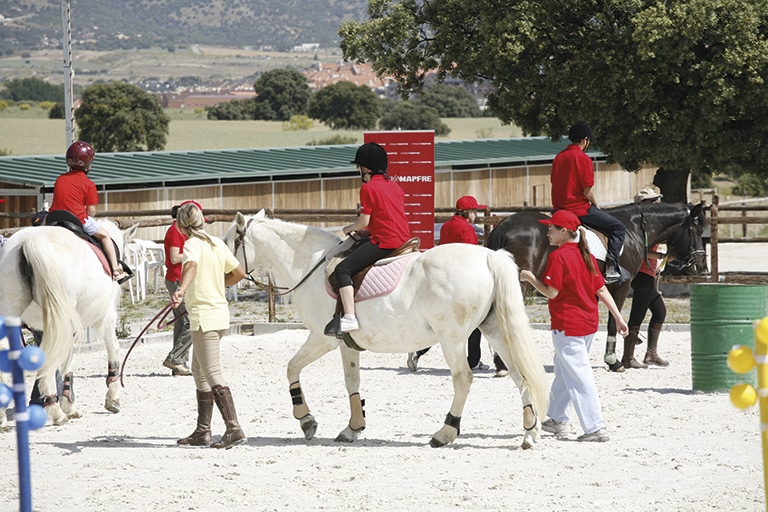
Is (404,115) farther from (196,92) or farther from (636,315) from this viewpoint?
(636,315)

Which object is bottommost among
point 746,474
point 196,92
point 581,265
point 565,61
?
point 746,474

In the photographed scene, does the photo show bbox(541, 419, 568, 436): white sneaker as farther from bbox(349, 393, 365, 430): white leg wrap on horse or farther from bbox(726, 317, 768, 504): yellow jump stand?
bbox(726, 317, 768, 504): yellow jump stand

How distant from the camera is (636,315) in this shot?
1279 centimetres

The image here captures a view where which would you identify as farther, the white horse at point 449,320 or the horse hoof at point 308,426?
the horse hoof at point 308,426

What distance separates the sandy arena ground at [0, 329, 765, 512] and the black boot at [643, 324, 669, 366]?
739mm

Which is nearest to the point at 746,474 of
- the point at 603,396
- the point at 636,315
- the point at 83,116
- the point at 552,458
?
the point at 552,458

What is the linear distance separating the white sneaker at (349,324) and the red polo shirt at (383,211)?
0.65 m

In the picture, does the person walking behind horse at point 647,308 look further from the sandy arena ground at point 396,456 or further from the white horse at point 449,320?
the white horse at point 449,320

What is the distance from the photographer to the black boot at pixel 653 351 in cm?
1290

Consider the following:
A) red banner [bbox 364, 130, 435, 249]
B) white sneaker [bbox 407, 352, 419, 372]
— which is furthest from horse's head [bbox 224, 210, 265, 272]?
red banner [bbox 364, 130, 435, 249]

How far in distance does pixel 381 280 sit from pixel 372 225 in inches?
18.1

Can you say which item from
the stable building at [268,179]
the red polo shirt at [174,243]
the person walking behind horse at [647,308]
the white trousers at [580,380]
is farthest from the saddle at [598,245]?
the stable building at [268,179]

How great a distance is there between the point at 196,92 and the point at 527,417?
182 meters

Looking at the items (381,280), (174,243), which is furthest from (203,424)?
(174,243)
